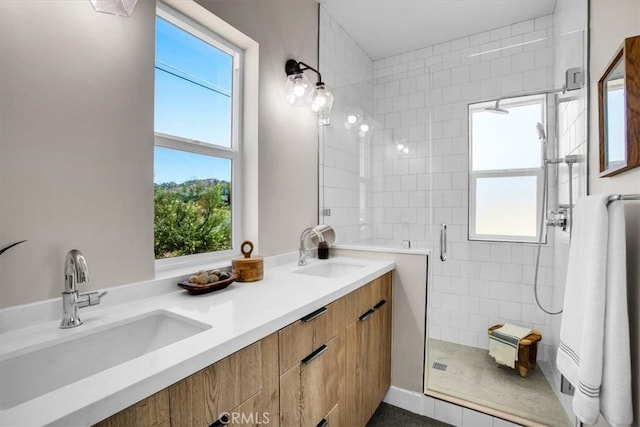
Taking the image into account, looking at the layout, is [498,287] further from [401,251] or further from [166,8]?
[166,8]

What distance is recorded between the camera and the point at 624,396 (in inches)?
36.7

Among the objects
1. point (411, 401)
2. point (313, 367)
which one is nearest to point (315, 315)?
point (313, 367)

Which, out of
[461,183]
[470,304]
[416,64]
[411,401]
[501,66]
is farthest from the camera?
[416,64]

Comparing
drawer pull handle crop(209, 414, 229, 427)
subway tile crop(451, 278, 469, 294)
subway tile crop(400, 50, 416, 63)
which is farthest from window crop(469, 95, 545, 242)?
drawer pull handle crop(209, 414, 229, 427)

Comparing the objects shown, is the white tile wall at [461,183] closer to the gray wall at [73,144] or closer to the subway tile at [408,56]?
the subway tile at [408,56]

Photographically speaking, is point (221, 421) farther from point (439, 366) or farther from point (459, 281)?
point (459, 281)

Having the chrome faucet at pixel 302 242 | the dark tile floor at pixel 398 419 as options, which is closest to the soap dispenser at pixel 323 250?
the chrome faucet at pixel 302 242

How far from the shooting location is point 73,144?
1.00 m

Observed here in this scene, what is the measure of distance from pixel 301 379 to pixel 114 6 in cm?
143

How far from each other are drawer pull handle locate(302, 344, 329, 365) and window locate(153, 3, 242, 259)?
2.75ft

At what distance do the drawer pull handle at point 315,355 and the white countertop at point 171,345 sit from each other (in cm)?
18

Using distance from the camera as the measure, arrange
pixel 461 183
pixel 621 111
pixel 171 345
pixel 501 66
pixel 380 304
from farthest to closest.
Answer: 1. pixel 461 183
2. pixel 501 66
3. pixel 380 304
4. pixel 621 111
5. pixel 171 345

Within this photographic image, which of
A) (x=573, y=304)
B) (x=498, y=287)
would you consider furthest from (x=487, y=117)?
(x=573, y=304)

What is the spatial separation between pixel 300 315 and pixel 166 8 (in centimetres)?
152
